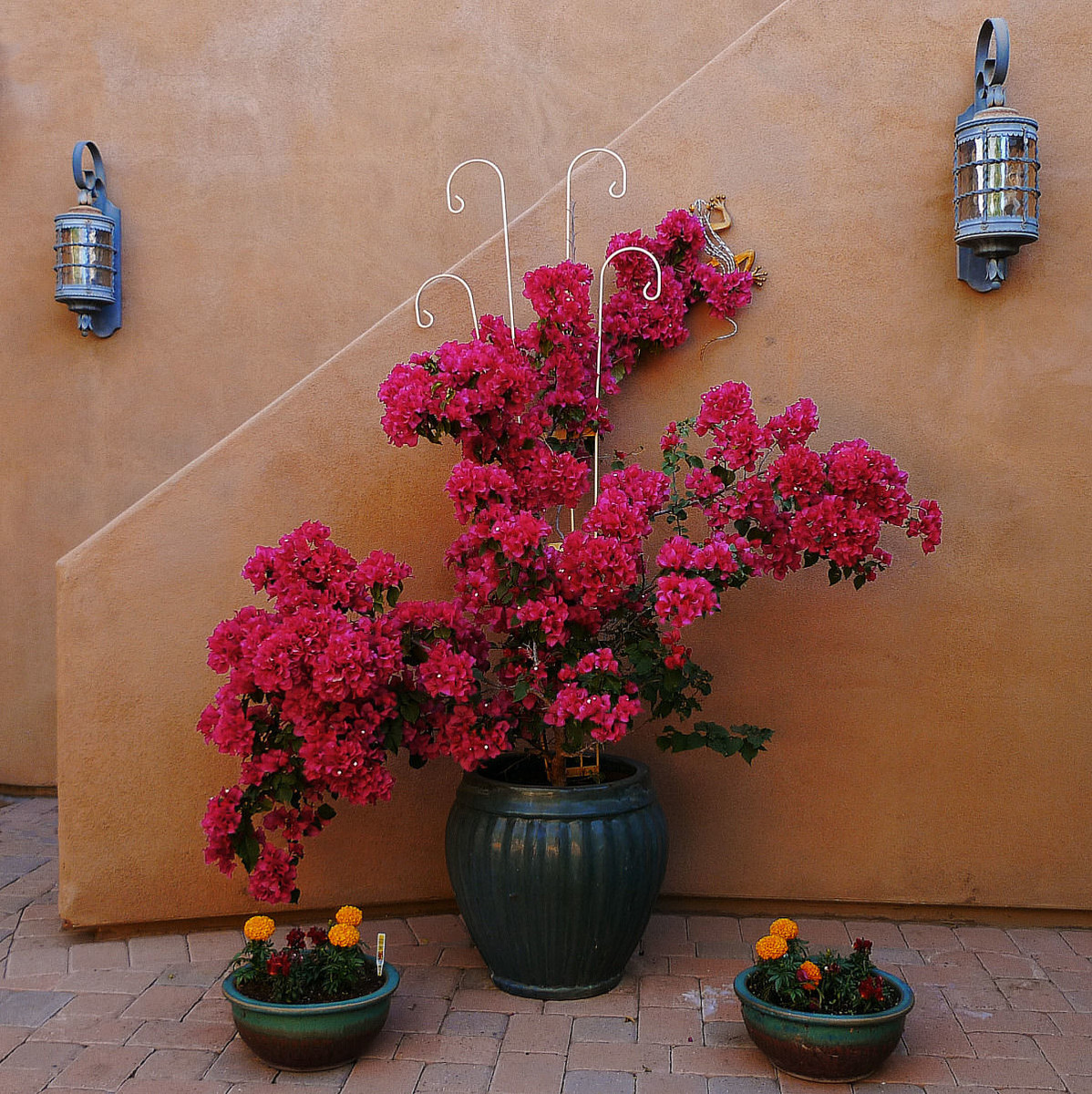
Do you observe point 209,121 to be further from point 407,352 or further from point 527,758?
point 527,758

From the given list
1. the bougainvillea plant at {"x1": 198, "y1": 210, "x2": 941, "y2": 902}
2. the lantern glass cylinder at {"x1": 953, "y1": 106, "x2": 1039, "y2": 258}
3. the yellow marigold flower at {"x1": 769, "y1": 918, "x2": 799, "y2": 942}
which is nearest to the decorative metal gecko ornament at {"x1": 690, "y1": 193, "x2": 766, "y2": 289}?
the bougainvillea plant at {"x1": 198, "y1": 210, "x2": 941, "y2": 902}

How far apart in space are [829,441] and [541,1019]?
1.99 meters

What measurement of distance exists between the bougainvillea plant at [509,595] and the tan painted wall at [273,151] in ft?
6.20

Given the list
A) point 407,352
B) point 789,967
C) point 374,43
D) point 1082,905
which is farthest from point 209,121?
point 1082,905

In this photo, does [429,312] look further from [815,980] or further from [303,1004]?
[815,980]

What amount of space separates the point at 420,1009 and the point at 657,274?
7.53 feet

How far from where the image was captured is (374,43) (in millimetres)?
5145

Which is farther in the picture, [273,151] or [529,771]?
[273,151]

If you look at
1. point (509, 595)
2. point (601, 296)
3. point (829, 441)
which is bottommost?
point (509, 595)

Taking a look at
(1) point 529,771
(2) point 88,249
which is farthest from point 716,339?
(2) point 88,249

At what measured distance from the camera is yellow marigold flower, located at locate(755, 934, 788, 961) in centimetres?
294

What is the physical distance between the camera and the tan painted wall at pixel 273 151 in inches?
202

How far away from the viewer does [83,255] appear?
4.94 m

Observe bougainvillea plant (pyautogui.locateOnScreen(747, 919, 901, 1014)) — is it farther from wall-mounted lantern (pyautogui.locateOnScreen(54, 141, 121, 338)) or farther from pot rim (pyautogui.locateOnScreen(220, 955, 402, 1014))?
wall-mounted lantern (pyautogui.locateOnScreen(54, 141, 121, 338))
